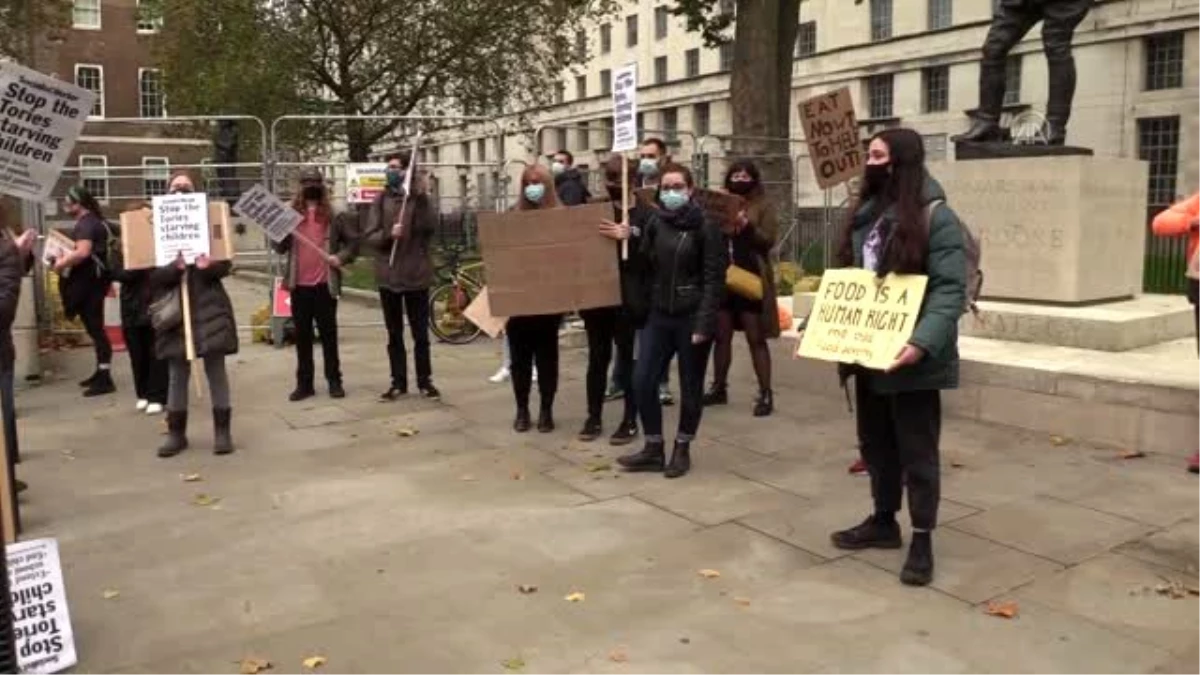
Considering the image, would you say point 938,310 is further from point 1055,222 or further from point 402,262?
point 402,262

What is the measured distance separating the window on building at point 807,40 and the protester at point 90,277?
46329 mm

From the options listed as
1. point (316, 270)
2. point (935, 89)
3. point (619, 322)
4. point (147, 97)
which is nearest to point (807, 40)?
point (935, 89)

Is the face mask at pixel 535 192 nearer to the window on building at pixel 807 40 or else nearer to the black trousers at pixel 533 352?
the black trousers at pixel 533 352

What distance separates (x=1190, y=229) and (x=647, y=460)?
3.47m

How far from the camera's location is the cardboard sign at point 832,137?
30.9 feet

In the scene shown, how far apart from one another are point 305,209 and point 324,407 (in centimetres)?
171

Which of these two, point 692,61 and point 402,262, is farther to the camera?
point 692,61

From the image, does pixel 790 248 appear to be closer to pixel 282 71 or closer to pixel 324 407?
pixel 324 407

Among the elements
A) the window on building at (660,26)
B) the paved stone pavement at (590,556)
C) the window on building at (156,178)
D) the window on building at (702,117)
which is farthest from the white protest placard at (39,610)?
the window on building at (660,26)

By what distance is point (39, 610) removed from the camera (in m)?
3.88

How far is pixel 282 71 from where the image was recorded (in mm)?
29812

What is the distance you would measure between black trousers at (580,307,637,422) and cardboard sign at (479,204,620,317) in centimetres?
28

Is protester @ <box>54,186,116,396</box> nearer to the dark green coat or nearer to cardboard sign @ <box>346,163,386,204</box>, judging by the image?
cardboard sign @ <box>346,163,386,204</box>

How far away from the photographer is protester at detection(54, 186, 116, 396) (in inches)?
383
